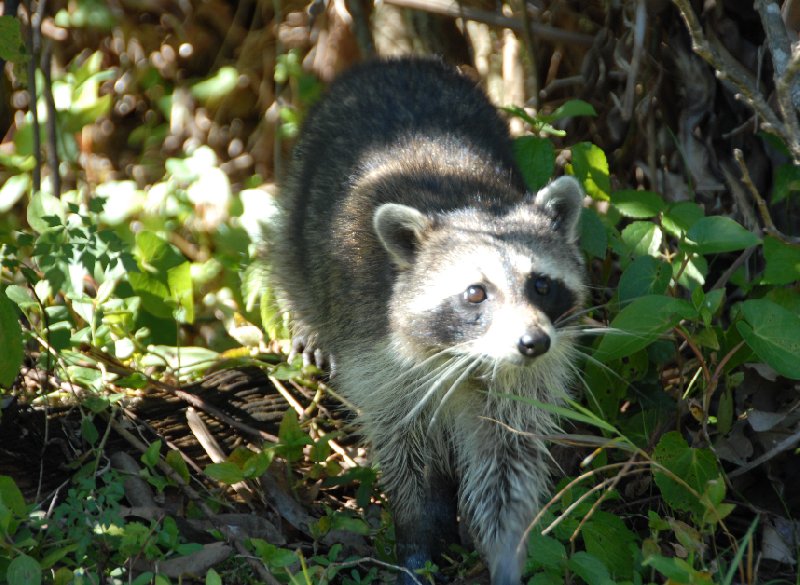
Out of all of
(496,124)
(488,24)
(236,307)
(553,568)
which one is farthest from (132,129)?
(553,568)

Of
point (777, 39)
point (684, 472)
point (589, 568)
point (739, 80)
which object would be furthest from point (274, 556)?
point (777, 39)

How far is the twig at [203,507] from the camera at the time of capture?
3889 mm

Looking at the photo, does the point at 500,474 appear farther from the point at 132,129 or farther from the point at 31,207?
the point at 132,129

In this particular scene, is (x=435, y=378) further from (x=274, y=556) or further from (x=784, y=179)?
(x=784, y=179)

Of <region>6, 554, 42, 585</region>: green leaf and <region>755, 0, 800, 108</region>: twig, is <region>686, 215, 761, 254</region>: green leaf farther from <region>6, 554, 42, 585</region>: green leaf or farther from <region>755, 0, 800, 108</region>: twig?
<region>6, 554, 42, 585</region>: green leaf

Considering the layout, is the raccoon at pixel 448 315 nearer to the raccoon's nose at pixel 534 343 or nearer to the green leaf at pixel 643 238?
the raccoon's nose at pixel 534 343

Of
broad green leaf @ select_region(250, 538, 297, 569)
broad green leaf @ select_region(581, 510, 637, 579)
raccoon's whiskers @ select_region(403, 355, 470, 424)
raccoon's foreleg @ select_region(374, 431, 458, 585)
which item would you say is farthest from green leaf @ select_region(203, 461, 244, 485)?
broad green leaf @ select_region(581, 510, 637, 579)

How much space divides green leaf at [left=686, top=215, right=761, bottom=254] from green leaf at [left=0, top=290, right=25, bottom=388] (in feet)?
8.82

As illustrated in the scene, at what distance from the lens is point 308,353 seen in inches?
226

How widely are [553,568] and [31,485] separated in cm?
221


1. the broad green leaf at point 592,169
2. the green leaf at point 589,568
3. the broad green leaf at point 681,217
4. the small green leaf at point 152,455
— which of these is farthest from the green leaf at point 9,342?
the broad green leaf at point 681,217

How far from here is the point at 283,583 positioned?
3941 mm

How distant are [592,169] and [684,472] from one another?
5.35 ft

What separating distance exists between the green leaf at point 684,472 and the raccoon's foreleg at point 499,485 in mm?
551
